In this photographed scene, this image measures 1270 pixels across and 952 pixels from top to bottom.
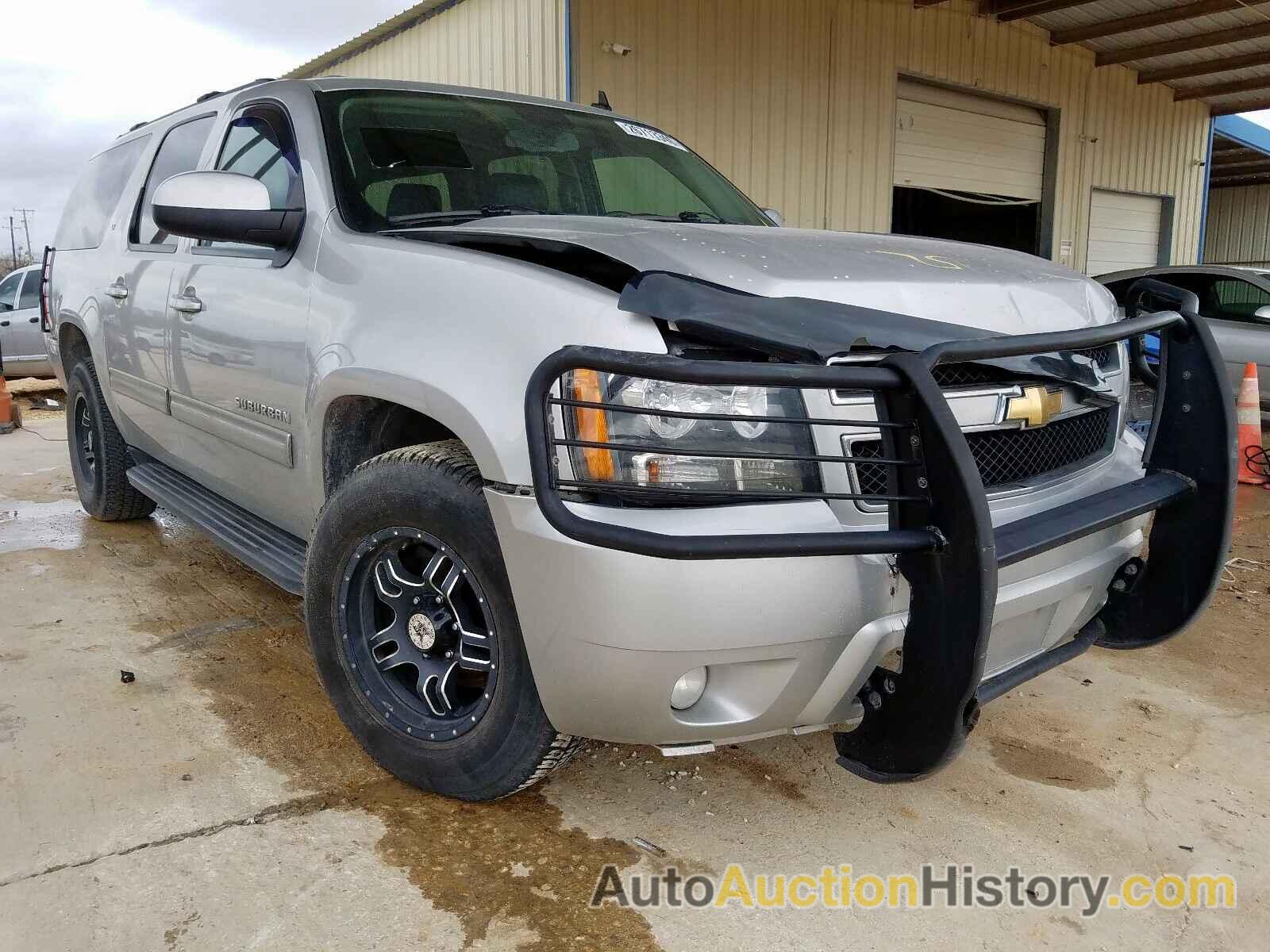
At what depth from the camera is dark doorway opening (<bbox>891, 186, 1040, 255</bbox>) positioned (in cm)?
1254

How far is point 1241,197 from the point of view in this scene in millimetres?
30078

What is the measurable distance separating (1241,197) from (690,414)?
1361 inches

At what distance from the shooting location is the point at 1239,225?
30.4m

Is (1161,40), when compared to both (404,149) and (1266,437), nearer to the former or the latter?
(1266,437)

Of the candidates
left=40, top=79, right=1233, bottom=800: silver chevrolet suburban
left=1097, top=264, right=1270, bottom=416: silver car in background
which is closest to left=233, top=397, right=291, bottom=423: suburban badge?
left=40, top=79, right=1233, bottom=800: silver chevrolet suburban

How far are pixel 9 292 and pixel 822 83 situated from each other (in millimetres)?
10493

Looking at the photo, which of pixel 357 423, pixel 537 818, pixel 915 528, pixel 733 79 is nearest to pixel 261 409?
pixel 357 423

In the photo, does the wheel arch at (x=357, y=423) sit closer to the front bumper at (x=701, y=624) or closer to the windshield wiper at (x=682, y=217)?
the front bumper at (x=701, y=624)

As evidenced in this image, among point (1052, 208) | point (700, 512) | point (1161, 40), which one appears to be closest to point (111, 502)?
point (700, 512)

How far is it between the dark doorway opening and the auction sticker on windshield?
8.62 meters

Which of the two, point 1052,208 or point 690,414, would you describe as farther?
point 1052,208

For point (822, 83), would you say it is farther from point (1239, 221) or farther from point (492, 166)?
point (1239, 221)

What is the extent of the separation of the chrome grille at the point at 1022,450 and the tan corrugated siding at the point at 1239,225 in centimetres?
3212

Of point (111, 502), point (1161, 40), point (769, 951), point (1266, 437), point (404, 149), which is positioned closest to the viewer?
point (769, 951)
